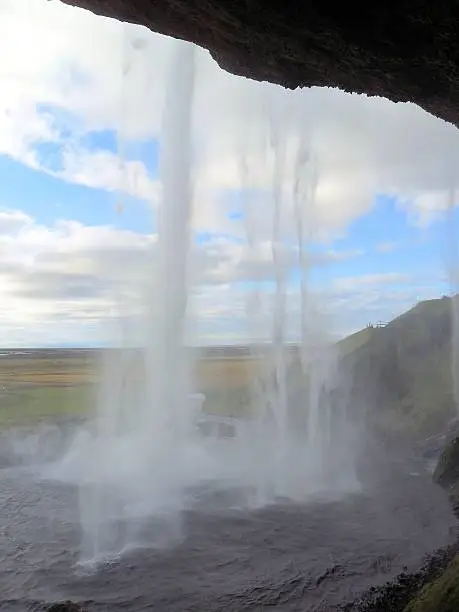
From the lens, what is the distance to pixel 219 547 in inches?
554

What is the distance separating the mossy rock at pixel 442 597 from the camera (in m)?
7.80

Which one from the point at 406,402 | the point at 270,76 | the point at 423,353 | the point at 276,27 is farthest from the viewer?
the point at 423,353

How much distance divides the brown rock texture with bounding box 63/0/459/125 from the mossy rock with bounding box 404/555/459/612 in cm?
830

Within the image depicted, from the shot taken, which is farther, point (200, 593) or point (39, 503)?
point (39, 503)

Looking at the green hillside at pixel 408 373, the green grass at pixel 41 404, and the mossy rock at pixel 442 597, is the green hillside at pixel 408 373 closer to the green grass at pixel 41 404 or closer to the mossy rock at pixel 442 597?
the green grass at pixel 41 404

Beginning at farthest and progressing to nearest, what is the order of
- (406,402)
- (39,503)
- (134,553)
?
(406,402), (39,503), (134,553)

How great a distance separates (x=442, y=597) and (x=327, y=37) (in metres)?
8.83

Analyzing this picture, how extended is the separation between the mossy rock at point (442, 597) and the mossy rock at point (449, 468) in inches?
538

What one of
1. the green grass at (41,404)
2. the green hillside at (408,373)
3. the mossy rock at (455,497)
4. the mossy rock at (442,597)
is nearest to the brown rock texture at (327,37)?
the mossy rock at (442,597)

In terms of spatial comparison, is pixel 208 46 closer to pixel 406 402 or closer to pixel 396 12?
pixel 396 12

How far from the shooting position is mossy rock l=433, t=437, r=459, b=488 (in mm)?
21822

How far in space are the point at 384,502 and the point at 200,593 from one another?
9.77 metres

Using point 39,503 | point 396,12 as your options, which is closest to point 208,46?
point 396,12

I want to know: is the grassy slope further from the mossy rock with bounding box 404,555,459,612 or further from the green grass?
the mossy rock with bounding box 404,555,459,612
